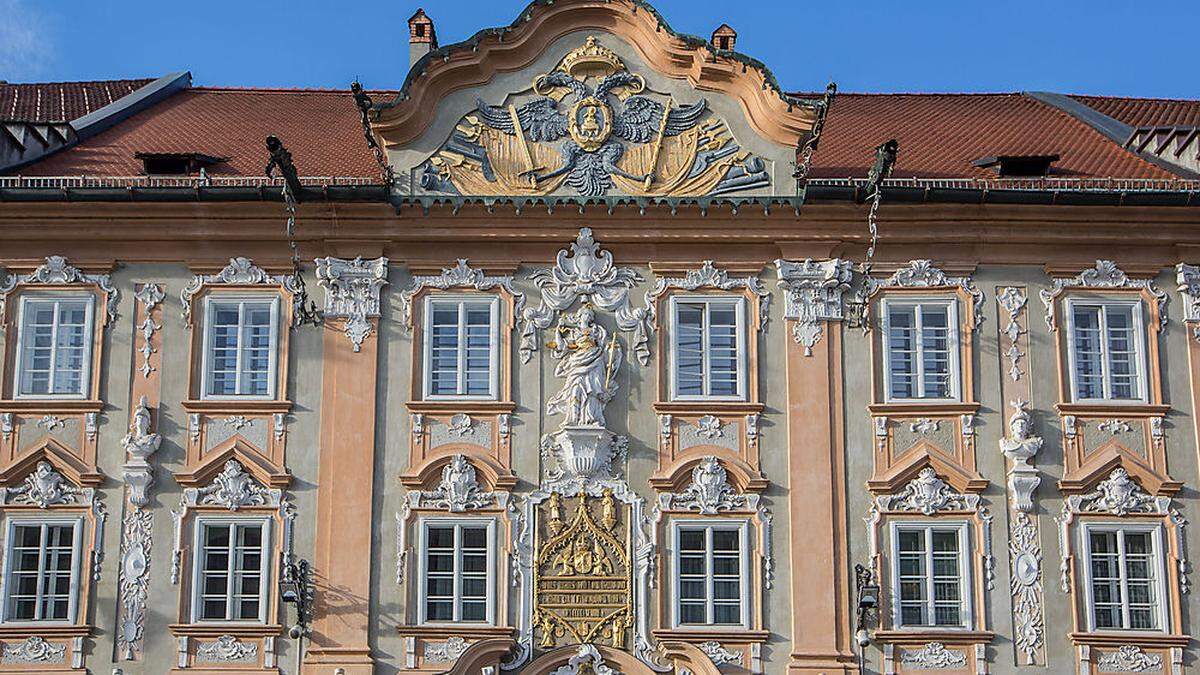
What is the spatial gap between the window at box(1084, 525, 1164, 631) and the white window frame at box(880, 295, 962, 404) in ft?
9.52

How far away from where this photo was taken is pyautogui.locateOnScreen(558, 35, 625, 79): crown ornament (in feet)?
95.5

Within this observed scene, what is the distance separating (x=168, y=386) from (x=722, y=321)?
8.49m

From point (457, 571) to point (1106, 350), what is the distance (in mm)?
10391

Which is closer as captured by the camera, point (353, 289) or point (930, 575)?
point (930, 575)

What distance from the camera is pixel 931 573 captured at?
2711 cm

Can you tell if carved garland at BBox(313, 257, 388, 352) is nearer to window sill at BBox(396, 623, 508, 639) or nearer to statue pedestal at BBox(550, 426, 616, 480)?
statue pedestal at BBox(550, 426, 616, 480)

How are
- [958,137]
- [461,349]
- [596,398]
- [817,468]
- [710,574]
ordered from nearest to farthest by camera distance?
[710,574] → [817,468] → [596,398] → [461,349] → [958,137]

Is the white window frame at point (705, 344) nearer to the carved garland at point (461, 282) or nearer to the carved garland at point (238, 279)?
the carved garland at point (461, 282)

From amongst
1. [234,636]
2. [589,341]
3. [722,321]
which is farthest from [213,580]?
[722,321]

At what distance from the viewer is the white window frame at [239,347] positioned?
91.2 ft

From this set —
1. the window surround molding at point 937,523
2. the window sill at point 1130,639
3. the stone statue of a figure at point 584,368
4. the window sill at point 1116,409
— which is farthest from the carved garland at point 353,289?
the window sill at point 1130,639

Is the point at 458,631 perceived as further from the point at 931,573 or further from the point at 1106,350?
the point at 1106,350

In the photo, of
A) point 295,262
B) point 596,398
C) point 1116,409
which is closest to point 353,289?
point 295,262

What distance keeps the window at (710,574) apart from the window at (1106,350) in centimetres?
572
